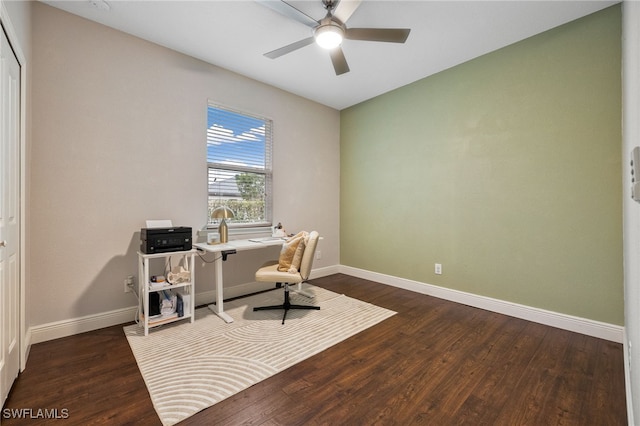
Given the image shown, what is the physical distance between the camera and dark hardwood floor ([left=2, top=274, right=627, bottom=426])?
1495 mm

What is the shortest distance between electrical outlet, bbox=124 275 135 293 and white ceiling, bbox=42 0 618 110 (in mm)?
2412

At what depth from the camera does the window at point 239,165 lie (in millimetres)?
3314

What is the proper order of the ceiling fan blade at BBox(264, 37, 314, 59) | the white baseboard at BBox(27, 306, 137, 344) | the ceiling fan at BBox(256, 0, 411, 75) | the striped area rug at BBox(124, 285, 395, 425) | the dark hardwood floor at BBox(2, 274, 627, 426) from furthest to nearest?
the ceiling fan blade at BBox(264, 37, 314, 59), the white baseboard at BBox(27, 306, 137, 344), the ceiling fan at BBox(256, 0, 411, 75), the striped area rug at BBox(124, 285, 395, 425), the dark hardwood floor at BBox(2, 274, 627, 426)

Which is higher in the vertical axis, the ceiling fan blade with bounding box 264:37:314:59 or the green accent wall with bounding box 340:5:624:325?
the ceiling fan blade with bounding box 264:37:314:59

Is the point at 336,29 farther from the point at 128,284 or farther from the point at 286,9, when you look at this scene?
the point at 128,284

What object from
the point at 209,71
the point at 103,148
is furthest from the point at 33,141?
the point at 209,71

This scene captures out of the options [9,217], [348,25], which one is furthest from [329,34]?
[9,217]

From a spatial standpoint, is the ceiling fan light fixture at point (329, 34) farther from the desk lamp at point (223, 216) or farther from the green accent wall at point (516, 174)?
the desk lamp at point (223, 216)

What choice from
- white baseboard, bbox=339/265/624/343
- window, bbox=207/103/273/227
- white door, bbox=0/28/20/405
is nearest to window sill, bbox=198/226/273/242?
window, bbox=207/103/273/227

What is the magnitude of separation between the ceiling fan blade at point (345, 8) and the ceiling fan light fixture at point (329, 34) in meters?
0.06

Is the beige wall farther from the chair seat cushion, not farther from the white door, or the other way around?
the chair seat cushion

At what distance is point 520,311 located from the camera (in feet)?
9.16

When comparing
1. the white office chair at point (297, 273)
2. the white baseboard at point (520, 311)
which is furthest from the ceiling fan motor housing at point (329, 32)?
the white baseboard at point (520, 311)

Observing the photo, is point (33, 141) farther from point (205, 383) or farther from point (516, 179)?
point (516, 179)
